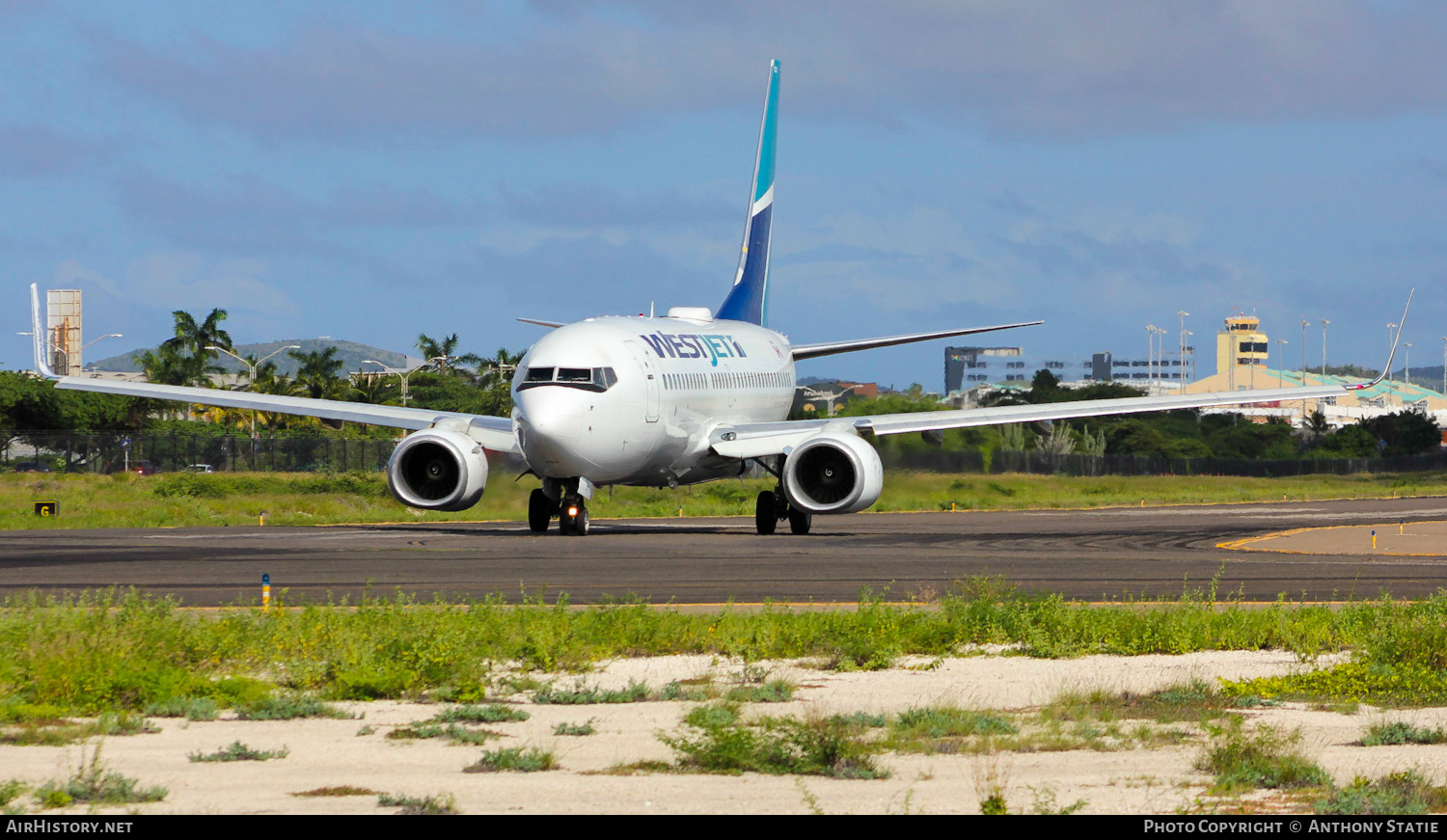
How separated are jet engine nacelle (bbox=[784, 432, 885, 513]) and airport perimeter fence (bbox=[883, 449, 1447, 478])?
21.1m

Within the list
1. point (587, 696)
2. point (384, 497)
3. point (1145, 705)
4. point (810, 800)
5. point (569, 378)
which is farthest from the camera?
point (384, 497)

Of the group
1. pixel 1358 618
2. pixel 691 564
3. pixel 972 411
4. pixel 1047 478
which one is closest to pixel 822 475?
pixel 972 411

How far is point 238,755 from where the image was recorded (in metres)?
10.3

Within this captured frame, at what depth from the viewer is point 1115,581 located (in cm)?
2309

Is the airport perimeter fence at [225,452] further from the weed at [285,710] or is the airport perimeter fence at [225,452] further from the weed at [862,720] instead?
the weed at [862,720]

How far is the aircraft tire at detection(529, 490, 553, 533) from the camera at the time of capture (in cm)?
3553

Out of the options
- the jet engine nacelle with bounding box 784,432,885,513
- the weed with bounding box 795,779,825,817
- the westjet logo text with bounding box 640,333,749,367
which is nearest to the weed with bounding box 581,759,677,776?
the weed with bounding box 795,779,825,817

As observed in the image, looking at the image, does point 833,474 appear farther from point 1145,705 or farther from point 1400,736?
point 1400,736

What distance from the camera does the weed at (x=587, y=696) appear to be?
42.0 feet

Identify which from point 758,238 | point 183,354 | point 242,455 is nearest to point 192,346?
point 183,354

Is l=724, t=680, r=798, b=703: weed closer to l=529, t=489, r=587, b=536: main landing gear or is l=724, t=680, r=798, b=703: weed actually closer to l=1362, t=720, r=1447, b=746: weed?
l=1362, t=720, r=1447, b=746: weed

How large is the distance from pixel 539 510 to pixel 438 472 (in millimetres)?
2684
